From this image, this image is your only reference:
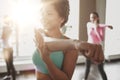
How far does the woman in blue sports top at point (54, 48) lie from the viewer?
16.5 inches

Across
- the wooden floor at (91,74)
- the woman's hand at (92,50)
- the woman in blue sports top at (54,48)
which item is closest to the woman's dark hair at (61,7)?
the woman in blue sports top at (54,48)

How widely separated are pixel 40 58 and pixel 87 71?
207cm

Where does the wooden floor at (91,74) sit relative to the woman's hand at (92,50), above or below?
below

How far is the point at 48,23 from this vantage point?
47 cm

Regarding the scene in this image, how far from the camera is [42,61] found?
1.46ft

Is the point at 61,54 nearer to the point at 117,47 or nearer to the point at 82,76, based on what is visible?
the point at 82,76

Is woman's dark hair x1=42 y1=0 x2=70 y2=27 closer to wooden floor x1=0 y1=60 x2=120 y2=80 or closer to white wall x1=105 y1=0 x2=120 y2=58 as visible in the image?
wooden floor x1=0 y1=60 x2=120 y2=80

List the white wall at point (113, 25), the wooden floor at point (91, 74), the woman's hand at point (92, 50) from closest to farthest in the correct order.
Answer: the woman's hand at point (92, 50) < the wooden floor at point (91, 74) < the white wall at point (113, 25)

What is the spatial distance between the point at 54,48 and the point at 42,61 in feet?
0.13

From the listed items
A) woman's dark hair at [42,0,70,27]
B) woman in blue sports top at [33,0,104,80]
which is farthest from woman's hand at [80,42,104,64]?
woman's dark hair at [42,0,70,27]

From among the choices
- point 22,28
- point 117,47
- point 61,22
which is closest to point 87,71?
point 117,47

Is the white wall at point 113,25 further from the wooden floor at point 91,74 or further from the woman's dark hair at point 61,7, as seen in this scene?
the woman's dark hair at point 61,7

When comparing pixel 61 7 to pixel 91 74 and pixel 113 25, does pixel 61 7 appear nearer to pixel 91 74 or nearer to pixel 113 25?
pixel 91 74

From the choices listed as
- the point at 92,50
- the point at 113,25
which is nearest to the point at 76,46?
the point at 92,50
